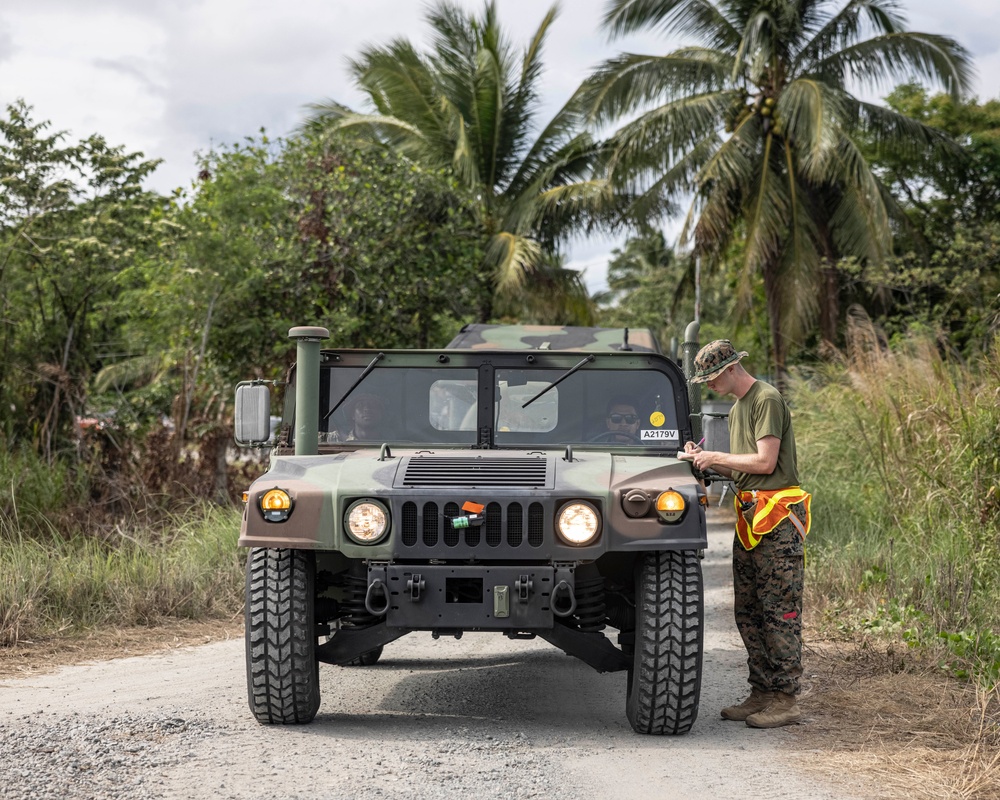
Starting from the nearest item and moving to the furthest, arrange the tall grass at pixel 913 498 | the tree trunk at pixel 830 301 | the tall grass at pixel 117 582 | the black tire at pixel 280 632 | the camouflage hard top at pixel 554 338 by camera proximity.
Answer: the black tire at pixel 280 632
the tall grass at pixel 913 498
the tall grass at pixel 117 582
the camouflage hard top at pixel 554 338
the tree trunk at pixel 830 301

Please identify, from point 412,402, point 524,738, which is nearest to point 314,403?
point 412,402

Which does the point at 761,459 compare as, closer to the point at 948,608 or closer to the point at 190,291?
the point at 948,608

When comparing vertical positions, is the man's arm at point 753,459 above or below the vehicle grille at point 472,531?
above

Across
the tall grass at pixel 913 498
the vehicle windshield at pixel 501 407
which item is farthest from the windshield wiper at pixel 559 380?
the tall grass at pixel 913 498

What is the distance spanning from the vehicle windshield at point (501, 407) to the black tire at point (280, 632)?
3.57ft

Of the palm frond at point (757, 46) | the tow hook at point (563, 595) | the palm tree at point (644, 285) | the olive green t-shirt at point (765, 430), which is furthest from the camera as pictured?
the palm tree at point (644, 285)

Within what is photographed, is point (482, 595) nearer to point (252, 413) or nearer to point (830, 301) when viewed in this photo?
point (252, 413)

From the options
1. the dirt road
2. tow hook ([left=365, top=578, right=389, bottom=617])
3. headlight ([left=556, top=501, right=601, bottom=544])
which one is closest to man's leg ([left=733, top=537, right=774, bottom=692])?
the dirt road

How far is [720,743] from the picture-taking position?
15.8 feet

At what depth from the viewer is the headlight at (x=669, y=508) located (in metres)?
4.58

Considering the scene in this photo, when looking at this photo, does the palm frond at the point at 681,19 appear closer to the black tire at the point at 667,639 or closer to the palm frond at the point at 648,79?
the palm frond at the point at 648,79

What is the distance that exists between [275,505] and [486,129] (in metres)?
14.8

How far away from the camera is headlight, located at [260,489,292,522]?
464 centimetres

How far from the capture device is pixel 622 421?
18.9 feet
